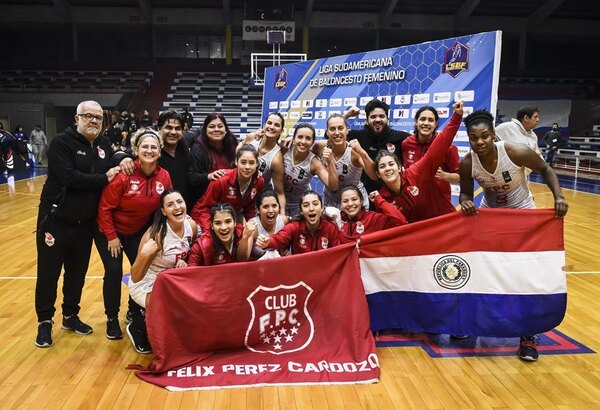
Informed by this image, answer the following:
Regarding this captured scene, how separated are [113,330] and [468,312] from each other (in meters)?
2.47

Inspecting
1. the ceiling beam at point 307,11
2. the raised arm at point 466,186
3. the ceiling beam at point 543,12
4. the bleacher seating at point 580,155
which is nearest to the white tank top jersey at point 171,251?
the raised arm at point 466,186

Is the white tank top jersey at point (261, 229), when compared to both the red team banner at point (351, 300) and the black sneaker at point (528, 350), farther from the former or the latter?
the black sneaker at point (528, 350)

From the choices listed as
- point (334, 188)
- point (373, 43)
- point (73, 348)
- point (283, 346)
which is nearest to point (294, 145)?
point (334, 188)

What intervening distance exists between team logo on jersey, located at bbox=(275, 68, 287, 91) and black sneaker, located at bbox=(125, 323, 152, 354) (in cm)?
668

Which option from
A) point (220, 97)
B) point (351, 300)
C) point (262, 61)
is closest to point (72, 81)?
point (220, 97)

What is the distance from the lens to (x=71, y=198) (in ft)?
10.6

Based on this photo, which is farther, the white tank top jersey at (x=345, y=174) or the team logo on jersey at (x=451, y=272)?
the white tank top jersey at (x=345, y=174)

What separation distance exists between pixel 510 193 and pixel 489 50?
2174 mm

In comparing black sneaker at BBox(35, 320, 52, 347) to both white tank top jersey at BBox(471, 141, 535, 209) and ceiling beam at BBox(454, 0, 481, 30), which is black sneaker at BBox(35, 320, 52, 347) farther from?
ceiling beam at BBox(454, 0, 481, 30)

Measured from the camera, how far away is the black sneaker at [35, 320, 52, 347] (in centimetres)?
338

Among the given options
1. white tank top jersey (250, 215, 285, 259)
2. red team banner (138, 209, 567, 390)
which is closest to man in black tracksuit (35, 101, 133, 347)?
red team banner (138, 209, 567, 390)

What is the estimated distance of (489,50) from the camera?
4.87 metres

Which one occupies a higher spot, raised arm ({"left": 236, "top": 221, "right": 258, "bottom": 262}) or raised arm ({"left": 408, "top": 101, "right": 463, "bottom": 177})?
raised arm ({"left": 408, "top": 101, "right": 463, "bottom": 177})

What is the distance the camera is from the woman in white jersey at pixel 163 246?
125 inches
